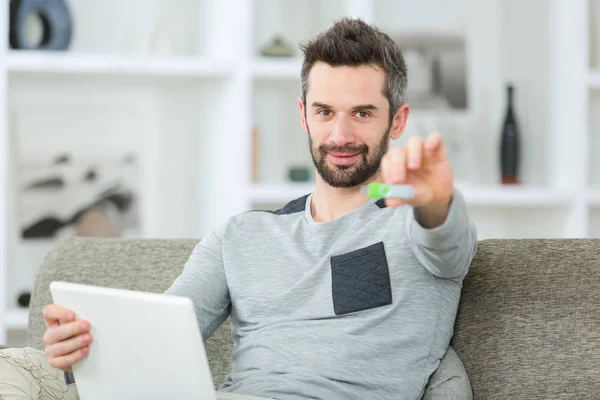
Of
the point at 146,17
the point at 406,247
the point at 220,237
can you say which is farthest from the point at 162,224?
the point at 406,247

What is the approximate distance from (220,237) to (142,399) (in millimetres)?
570

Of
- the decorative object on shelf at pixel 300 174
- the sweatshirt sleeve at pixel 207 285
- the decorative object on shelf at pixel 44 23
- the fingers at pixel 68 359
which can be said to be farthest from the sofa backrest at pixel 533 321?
the decorative object on shelf at pixel 44 23

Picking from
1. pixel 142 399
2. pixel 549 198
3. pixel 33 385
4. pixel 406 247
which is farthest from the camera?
pixel 549 198

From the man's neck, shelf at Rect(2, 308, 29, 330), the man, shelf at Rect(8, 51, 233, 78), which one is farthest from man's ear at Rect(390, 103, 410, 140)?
shelf at Rect(2, 308, 29, 330)

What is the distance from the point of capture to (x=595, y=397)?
6.07 feet

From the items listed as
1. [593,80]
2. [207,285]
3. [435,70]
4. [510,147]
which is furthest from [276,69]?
[207,285]

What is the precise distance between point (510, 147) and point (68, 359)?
9.34ft

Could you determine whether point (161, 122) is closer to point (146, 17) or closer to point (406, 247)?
point (146, 17)

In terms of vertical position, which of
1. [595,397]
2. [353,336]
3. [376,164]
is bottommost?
[595,397]

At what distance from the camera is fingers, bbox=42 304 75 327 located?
5.10 feet

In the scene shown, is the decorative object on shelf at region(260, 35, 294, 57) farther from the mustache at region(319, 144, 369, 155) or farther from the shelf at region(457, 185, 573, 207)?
the mustache at region(319, 144, 369, 155)

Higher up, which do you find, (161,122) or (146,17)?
(146,17)

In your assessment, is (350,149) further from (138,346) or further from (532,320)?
(138,346)

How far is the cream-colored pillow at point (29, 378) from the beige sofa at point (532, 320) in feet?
2.67
